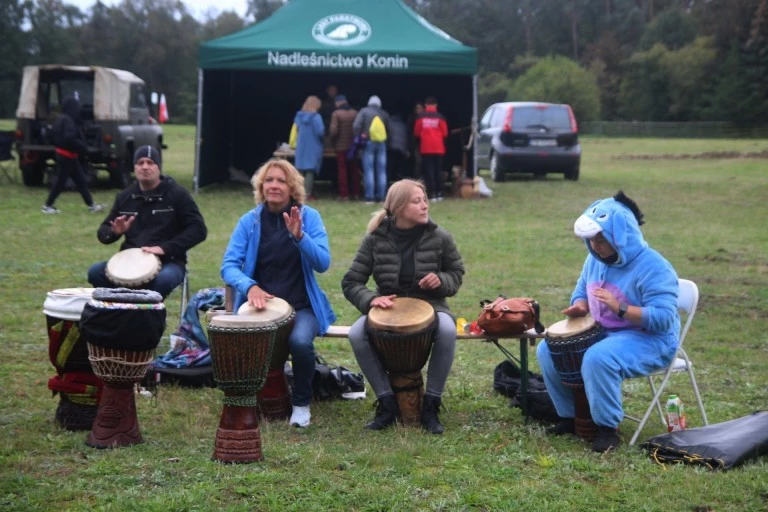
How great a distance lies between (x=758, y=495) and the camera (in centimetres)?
444

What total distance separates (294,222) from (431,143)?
11422 millimetres

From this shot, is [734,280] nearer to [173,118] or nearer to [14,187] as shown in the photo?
[14,187]

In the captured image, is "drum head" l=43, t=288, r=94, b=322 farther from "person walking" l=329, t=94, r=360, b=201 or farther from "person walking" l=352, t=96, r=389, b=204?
"person walking" l=329, t=94, r=360, b=201

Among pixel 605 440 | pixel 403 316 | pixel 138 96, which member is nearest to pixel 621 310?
pixel 605 440

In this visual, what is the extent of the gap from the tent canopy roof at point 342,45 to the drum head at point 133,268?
1053 cm

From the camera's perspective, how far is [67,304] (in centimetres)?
542

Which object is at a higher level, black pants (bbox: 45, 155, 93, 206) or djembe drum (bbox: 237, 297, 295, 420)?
black pants (bbox: 45, 155, 93, 206)

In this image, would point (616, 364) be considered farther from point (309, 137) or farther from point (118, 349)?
point (309, 137)

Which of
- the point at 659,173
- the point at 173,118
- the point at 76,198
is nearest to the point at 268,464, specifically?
the point at 76,198

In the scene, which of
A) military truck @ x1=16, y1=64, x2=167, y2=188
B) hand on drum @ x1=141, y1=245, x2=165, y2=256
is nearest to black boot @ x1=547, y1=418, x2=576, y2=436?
hand on drum @ x1=141, y1=245, x2=165, y2=256

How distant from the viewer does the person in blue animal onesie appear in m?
5.13

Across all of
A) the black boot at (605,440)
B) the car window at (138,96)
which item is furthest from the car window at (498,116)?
the black boot at (605,440)

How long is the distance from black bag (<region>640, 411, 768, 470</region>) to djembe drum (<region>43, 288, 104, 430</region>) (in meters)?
2.83

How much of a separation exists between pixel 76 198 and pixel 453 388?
1181 cm
